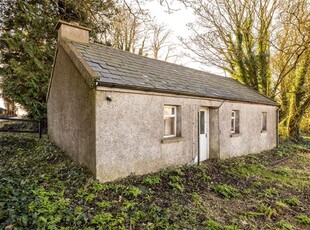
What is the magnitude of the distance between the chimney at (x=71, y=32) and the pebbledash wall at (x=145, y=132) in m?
4.33

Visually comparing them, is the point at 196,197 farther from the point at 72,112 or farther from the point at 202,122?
the point at 72,112

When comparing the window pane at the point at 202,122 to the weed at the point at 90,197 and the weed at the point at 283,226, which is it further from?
the weed at the point at 90,197

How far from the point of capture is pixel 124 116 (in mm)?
6383

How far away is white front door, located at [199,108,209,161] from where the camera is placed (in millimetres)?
9516

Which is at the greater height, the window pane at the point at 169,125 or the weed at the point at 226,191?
the window pane at the point at 169,125

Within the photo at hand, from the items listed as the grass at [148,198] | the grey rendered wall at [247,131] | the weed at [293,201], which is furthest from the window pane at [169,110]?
the weed at [293,201]

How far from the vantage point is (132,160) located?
6555 mm

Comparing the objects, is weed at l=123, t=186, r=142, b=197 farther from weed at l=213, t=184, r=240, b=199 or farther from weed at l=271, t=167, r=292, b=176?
weed at l=271, t=167, r=292, b=176

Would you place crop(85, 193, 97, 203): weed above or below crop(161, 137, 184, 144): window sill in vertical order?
below

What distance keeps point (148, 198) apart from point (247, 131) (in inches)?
353

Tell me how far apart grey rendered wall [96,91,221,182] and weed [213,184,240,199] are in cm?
196

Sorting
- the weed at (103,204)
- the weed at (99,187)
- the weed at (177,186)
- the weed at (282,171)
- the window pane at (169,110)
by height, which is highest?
the window pane at (169,110)

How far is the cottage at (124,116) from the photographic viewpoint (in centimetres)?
601

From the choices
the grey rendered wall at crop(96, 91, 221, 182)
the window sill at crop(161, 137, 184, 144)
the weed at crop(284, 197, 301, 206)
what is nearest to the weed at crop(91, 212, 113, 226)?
the grey rendered wall at crop(96, 91, 221, 182)
